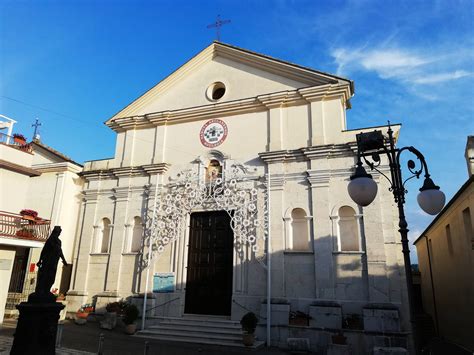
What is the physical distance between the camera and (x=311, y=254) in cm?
1149

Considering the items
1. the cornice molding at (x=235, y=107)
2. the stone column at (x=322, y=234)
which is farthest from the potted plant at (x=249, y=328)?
the cornice molding at (x=235, y=107)

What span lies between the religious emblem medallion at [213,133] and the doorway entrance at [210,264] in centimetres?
281

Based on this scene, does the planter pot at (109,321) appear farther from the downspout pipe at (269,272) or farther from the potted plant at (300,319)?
the potted plant at (300,319)

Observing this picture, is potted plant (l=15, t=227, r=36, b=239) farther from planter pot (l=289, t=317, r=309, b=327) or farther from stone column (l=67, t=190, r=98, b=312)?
planter pot (l=289, t=317, r=309, b=327)

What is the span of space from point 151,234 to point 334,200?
6945 millimetres

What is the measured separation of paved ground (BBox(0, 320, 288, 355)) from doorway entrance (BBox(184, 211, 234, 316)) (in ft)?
6.59

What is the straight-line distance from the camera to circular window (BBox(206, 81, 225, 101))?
15.0 metres

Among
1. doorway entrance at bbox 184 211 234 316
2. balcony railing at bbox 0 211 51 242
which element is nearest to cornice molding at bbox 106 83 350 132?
doorway entrance at bbox 184 211 234 316

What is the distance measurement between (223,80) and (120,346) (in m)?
10.4

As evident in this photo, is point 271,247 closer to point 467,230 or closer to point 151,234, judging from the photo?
point 151,234

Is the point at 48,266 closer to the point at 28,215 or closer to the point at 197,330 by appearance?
the point at 197,330

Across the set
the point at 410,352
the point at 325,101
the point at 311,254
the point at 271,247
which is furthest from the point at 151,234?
the point at 410,352

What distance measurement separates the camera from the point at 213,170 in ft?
45.5

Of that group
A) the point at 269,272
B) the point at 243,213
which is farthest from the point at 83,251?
the point at 269,272
